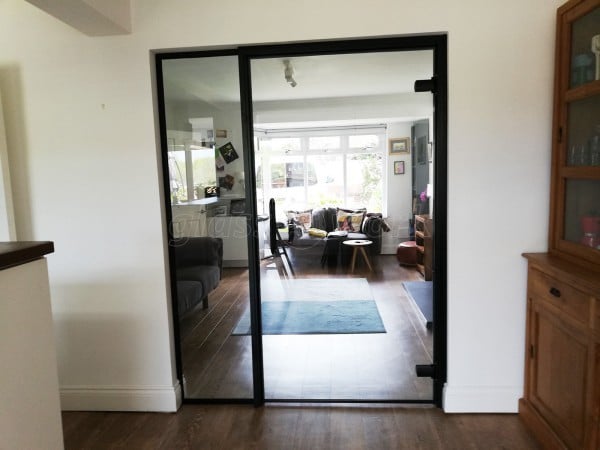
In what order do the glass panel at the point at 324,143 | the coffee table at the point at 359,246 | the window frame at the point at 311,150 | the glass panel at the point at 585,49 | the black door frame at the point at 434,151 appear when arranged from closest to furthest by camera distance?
the glass panel at the point at 585,49 → the black door frame at the point at 434,151 → the window frame at the point at 311,150 → the glass panel at the point at 324,143 → the coffee table at the point at 359,246

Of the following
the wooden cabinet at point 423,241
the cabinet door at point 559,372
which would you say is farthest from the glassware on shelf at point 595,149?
the wooden cabinet at point 423,241

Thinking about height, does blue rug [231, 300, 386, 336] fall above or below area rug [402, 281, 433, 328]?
below

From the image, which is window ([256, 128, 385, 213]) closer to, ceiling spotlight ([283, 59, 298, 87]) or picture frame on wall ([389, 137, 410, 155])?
picture frame on wall ([389, 137, 410, 155])

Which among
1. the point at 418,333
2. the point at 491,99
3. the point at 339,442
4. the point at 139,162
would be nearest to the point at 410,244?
the point at 418,333

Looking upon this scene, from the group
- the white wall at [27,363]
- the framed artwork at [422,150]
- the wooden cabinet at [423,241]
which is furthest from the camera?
the framed artwork at [422,150]

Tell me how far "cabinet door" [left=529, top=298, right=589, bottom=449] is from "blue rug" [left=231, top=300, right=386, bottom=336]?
151 cm

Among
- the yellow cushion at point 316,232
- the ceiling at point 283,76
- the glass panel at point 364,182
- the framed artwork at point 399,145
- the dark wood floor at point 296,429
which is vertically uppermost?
the ceiling at point 283,76

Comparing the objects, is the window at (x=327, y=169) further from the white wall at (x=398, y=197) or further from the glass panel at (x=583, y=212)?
the glass panel at (x=583, y=212)

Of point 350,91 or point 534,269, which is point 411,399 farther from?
point 350,91

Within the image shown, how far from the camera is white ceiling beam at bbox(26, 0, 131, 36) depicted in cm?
186

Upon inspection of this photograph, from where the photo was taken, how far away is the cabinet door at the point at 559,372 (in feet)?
5.71

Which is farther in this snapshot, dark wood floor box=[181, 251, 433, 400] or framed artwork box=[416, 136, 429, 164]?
A: framed artwork box=[416, 136, 429, 164]

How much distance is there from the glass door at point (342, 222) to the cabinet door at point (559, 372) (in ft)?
2.30

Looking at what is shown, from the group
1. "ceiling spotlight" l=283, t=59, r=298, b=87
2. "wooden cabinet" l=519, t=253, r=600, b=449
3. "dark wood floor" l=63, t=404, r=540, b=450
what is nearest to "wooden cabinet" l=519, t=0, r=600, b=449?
"wooden cabinet" l=519, t=253, r=600, b=449
